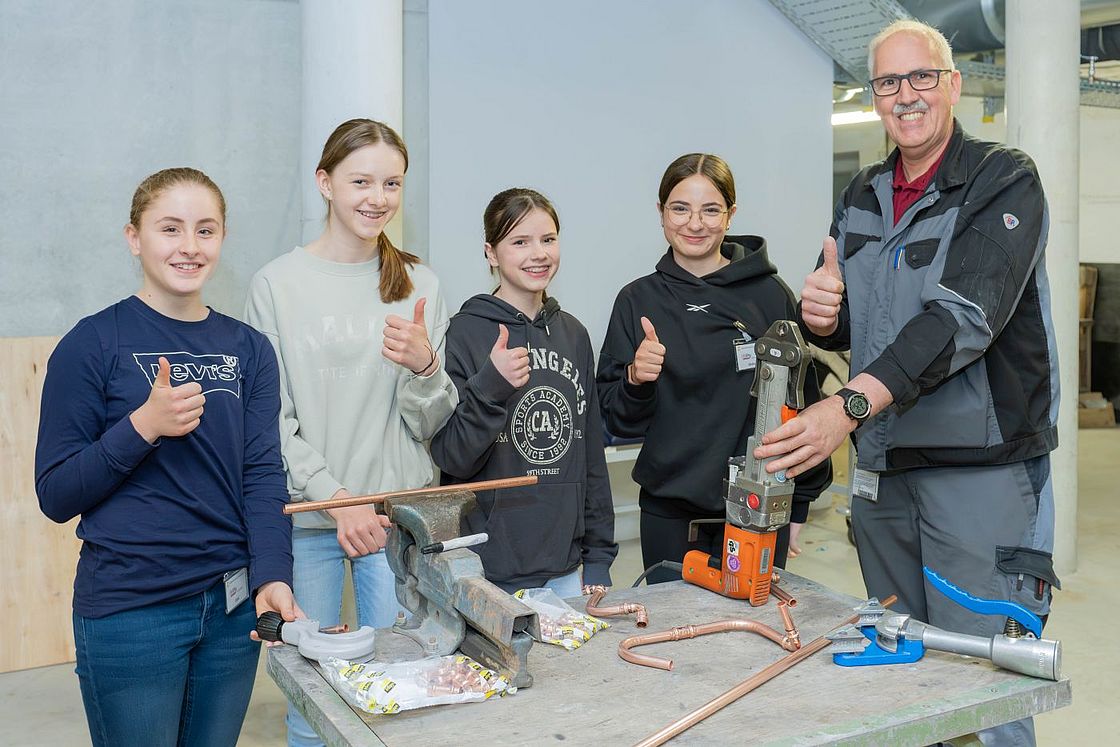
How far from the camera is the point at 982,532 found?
1717 mm

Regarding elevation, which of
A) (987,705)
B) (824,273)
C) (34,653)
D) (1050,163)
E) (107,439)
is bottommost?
(34,653)

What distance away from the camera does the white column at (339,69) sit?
9.41ft

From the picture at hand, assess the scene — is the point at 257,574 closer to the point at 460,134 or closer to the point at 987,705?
the point at 987,705

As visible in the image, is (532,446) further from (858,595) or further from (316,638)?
(858,595)

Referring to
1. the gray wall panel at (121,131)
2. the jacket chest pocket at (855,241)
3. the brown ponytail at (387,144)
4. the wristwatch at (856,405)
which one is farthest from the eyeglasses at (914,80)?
the gray wall panel at (121,131)

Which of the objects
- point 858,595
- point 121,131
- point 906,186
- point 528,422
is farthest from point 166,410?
point 858,595

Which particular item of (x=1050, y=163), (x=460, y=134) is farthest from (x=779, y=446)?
(x=1050, y=163)

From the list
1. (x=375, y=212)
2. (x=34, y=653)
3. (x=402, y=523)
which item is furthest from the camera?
(x=34, y=653)

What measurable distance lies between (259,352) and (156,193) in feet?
1.01

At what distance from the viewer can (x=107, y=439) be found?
146 cm

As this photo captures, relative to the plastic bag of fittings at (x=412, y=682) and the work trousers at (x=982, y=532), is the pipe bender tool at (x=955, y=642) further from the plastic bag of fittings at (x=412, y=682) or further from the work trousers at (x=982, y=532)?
the plastic bag of fittings at (x=412, y=682)

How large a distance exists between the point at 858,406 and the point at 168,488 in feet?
3.59

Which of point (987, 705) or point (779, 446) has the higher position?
point (779, 446)

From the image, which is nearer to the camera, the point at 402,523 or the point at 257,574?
the point at 402,523
